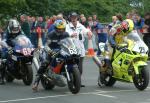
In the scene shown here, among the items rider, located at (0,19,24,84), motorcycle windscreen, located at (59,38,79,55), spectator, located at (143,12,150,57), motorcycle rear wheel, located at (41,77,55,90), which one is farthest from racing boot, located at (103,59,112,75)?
spectator, located at (143,12,150,57)

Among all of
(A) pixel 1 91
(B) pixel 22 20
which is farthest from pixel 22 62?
(B) pixel 22 20

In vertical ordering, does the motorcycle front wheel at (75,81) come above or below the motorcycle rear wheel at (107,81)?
above

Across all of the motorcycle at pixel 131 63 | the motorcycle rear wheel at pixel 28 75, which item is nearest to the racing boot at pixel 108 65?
the motorcycle at pixel 131 63

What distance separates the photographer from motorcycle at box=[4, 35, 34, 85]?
594 inches

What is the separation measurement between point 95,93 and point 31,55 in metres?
2.47

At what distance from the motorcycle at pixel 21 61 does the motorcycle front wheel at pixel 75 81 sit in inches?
84.5

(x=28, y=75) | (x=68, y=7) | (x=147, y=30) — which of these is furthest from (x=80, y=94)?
(x=68, y=7)

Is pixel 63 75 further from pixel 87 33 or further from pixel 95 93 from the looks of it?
pixel 87 33

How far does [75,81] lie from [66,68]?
0.42m

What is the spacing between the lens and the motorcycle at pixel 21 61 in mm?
15078

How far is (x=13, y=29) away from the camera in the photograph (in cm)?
1572

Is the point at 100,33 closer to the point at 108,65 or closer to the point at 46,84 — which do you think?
the point at 108,65

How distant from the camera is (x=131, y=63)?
44.2 feet

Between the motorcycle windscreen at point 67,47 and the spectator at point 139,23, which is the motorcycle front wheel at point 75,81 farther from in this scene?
the spectator at point 139,23
